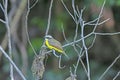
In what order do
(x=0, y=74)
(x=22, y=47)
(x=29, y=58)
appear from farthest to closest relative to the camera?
1. (x=0, y=74)
2. (x=29, y=58)
3. (x=22, y=47)

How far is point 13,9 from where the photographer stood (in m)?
6.20

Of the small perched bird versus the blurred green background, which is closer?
the small perched bird

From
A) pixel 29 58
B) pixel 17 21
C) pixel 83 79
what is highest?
pixel 17 21

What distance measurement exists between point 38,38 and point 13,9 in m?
0.56

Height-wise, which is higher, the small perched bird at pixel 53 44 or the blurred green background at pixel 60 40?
the small perched bird at pixel 53 44

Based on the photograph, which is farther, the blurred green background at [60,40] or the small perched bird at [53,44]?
the blurred green background at [60,40]

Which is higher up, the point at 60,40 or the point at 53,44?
the point at 53,44

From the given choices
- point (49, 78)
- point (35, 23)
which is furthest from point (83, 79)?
point (35, 23)

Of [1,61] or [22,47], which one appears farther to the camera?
[1,61]

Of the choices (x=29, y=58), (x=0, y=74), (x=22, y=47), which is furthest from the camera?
(x=0, y=74)

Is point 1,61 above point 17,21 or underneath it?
underneath

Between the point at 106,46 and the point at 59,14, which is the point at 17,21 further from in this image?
the point at 106,46

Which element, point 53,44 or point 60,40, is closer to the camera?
point 53,44

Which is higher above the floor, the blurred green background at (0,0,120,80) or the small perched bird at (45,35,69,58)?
the small perched bird at (45,35,69,58)
